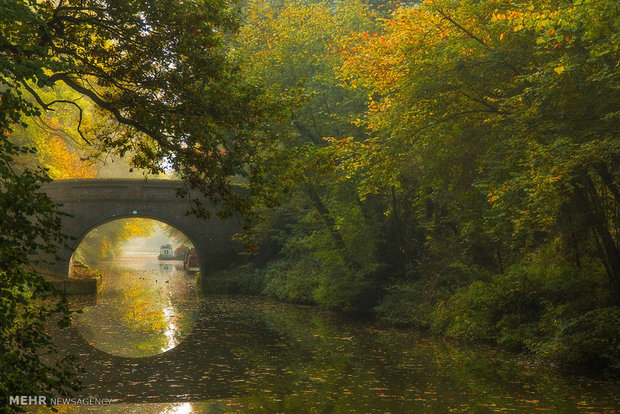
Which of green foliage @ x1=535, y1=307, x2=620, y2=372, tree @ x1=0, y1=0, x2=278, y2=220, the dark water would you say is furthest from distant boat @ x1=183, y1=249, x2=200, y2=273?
tree @ x1=0, y1=0, x2=278, y2=220

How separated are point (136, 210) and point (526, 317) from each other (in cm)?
2063

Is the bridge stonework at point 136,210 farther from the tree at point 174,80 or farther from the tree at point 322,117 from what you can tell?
the tree at point 174,80

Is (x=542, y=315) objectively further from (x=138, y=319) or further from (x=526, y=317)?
(x=138, y=319)

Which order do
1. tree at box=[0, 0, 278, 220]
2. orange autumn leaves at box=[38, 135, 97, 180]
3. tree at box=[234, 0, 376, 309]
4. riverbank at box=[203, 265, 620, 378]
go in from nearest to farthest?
1. tree at box=[0, 0, 278, 220]
2. riverbank at box=[203, 265, 620, 378]
3. tree at box=[234, 0, 376, 309]
4. orange autumn leaves at box=[38, 135, 97, 180]

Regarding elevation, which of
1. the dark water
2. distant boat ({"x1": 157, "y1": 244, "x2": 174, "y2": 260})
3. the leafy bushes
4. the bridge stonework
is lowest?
the dark water

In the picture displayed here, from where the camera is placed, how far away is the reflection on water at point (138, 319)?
1460cm

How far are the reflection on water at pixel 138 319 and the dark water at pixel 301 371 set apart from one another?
0.21 feet

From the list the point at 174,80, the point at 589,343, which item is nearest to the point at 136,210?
the point at 174,80

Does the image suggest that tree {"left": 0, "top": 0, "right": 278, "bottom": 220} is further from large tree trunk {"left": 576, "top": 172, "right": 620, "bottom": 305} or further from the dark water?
large tree trunk {"left": 576, "top": 172, "right": 620, "bottom": 305}

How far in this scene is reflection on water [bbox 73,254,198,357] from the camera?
14598mm

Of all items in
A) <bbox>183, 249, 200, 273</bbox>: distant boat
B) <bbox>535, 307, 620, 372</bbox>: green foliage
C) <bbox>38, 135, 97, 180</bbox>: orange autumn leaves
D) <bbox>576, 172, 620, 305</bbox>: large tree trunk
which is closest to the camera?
<bbox>535, 307, 620, 372</bbox>: green foliage

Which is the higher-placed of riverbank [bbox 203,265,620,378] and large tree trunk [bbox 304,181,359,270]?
large tree trunk [bbox 304,181,359,270]

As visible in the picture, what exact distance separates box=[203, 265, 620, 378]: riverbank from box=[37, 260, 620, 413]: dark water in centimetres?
53

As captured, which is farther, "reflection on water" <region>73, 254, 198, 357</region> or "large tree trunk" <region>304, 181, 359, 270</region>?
"large tree trunk" <region>304, 181, 359, 270</region>
